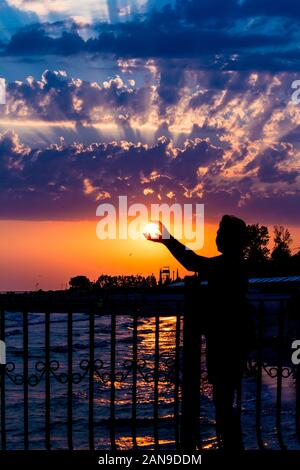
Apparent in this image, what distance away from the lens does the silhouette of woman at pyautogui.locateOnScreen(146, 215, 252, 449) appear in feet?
20.5

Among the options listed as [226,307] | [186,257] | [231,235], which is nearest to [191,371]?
[226,307]

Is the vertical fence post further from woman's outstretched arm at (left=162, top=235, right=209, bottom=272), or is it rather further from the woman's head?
the woman's head

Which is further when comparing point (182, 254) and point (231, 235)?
point (182, 254)

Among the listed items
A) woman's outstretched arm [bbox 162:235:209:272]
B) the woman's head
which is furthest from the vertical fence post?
the woman's head

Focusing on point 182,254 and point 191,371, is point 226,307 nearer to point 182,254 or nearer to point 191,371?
point 182,254

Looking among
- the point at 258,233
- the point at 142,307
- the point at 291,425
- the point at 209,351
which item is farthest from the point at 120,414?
the point at 258,233

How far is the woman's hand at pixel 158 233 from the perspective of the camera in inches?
256

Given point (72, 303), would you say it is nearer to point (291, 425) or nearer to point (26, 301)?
point (26, 301)

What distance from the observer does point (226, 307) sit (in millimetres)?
6266

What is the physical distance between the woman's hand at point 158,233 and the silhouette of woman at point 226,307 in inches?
5.2

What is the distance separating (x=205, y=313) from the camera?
635 centimetres

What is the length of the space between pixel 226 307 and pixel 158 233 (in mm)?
859
